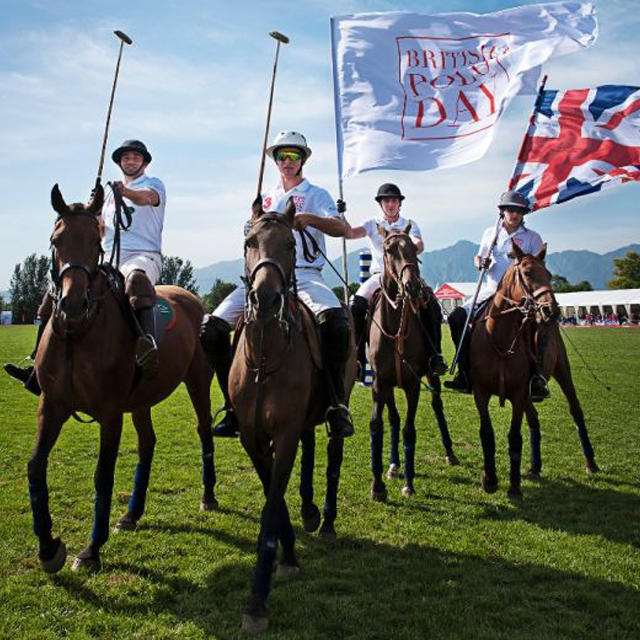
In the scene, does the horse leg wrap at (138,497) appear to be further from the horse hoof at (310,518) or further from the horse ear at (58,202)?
the horse ear at (58,202)

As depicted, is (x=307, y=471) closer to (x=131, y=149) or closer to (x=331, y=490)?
(x=331, y=490)

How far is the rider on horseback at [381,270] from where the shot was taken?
8625 mm

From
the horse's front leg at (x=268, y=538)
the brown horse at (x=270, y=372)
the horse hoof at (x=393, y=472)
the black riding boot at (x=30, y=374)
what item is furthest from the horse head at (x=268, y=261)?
the horse hoof at (x=393, y=472)

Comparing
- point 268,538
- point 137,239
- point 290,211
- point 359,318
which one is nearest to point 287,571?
point 268,538

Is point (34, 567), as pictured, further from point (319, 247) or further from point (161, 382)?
point (319, 247)

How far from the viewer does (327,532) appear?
6461 mm

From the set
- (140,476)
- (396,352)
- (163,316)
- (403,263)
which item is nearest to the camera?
(140,476)

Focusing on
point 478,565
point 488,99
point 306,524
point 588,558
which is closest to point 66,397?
point 306,524

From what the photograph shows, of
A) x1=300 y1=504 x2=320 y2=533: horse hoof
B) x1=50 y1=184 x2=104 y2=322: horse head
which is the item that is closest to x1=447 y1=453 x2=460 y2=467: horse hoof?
x1=300 y1=504 x2=320 y2=533: horse hoof

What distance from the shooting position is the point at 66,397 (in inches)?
214

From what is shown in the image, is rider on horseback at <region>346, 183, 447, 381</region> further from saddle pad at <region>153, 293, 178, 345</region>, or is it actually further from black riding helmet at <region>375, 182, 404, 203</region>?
saddle pad at <region>153, 293, 178, 345</region>

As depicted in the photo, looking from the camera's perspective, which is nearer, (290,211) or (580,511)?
(290,211)

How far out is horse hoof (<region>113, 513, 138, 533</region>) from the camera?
6.60 m

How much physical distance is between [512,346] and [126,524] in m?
5.30
